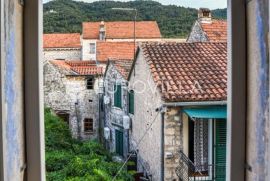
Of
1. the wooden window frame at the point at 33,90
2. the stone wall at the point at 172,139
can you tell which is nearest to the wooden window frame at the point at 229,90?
the wooden window frame at the point at 33,90

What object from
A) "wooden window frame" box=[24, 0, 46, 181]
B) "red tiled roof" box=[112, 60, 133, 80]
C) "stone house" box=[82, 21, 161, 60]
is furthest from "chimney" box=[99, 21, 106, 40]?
"wooden window frame" box=[24, 0, 46, 181]

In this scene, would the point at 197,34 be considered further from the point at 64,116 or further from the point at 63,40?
the point at 63,40

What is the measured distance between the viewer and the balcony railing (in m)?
7.56

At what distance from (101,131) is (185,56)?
5.50 m

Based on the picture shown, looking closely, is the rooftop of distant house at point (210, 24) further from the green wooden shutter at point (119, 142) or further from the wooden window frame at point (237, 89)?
the wooden window frame at point (237, 89)

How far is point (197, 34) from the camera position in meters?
11.4

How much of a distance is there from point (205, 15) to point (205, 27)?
0.48m

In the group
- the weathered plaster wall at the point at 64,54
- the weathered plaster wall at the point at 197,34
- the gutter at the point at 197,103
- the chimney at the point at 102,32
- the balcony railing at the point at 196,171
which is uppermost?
the chimney at the point at 102,32

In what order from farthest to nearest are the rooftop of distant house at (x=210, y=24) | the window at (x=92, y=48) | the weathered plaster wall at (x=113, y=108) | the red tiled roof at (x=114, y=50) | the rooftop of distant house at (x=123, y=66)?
the window at (x=92, y=48) → the red tiled roof at (x=114, y=50) → the weathered plaster wall at (x=113, y=108) → the rooftop of distant house at (x=123, y=66) → the rooftop of distant house at (x=210, y=24)

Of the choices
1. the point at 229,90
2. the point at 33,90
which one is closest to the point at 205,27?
the point at 229,90

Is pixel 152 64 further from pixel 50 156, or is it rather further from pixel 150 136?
pixel 50 156

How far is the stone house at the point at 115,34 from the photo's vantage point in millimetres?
13859

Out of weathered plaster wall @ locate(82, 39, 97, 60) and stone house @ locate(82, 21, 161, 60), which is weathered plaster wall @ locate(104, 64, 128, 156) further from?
weathered plaster wall @ locate(82, 39, 97, 60)

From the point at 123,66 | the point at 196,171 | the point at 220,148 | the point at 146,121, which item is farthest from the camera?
the point at 123,66
